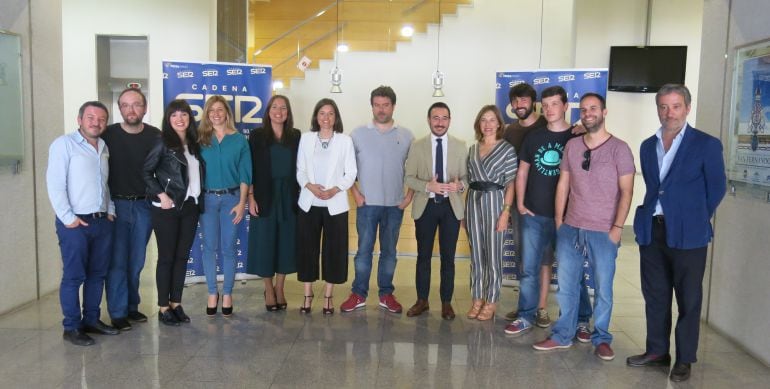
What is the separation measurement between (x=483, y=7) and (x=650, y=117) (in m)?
2.98

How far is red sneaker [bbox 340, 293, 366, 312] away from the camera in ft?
15.4

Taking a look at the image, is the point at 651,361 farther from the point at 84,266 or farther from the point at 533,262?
the point at 84,266

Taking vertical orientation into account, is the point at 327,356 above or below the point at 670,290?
below

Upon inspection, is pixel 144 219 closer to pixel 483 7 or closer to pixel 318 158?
pixel 318 158

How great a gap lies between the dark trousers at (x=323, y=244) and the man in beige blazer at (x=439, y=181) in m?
0.60

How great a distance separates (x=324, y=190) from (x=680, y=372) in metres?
2.62

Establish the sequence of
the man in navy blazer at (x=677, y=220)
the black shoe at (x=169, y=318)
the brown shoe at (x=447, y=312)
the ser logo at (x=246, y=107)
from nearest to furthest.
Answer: the man in navy blazer at (x=677, y=220), the black shoe at (x=169, y=318), the brown shoe at (x=447, y=312), the ser logo at (x=246, y=107)

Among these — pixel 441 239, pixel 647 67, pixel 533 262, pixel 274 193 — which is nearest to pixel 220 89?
pixel 274 193

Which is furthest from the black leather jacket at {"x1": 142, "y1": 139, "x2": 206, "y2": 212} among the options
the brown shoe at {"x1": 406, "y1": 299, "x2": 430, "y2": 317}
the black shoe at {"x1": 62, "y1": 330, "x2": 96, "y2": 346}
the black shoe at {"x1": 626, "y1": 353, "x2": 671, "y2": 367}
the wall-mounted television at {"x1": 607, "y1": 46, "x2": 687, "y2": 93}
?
the wall-mounted television at {"x1": 607, "y1": 46, "x2": 687, "y2": 93}

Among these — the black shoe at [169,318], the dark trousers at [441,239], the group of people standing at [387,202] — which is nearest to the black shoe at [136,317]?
the group of people standing at [387,202]

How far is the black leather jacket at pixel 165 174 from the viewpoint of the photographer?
4.04 meters

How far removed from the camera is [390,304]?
4727 millimetres

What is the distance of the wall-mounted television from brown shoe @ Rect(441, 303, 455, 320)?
5.29m

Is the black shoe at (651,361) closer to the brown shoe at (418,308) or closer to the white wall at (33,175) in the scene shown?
the brown shoe at (418,308)
